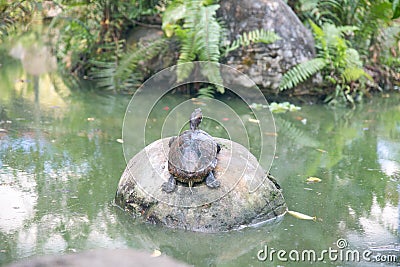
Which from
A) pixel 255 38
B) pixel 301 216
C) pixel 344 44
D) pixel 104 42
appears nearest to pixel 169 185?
pixel 301 216

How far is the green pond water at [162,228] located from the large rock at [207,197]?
9 cm

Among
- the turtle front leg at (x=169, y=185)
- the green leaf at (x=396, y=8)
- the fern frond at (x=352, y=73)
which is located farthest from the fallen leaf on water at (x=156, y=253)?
the fern frond at (x=352, y=73)

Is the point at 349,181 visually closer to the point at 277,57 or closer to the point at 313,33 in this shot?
the point at 277,57

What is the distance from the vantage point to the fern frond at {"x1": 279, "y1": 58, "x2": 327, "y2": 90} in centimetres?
757

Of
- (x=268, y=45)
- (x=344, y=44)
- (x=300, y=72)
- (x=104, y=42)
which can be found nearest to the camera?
(x=300, y=72)

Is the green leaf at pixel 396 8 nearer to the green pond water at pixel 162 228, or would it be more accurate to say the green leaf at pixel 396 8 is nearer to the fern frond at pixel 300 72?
the green pond water at pixel 162 228

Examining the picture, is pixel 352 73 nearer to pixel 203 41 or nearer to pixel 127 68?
pixel 203 41

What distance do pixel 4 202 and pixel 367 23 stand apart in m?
6.72

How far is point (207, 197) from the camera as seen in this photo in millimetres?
3723

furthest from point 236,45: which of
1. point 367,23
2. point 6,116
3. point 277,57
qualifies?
point 6,116

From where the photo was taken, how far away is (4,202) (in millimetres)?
3990

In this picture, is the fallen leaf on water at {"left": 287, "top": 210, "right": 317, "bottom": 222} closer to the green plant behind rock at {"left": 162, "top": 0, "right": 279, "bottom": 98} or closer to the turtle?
the turtle

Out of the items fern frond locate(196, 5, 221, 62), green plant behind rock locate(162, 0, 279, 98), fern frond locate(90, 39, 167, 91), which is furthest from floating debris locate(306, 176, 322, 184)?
fern frond locate(90, 39, 167, 91)

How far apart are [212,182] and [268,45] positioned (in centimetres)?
435
